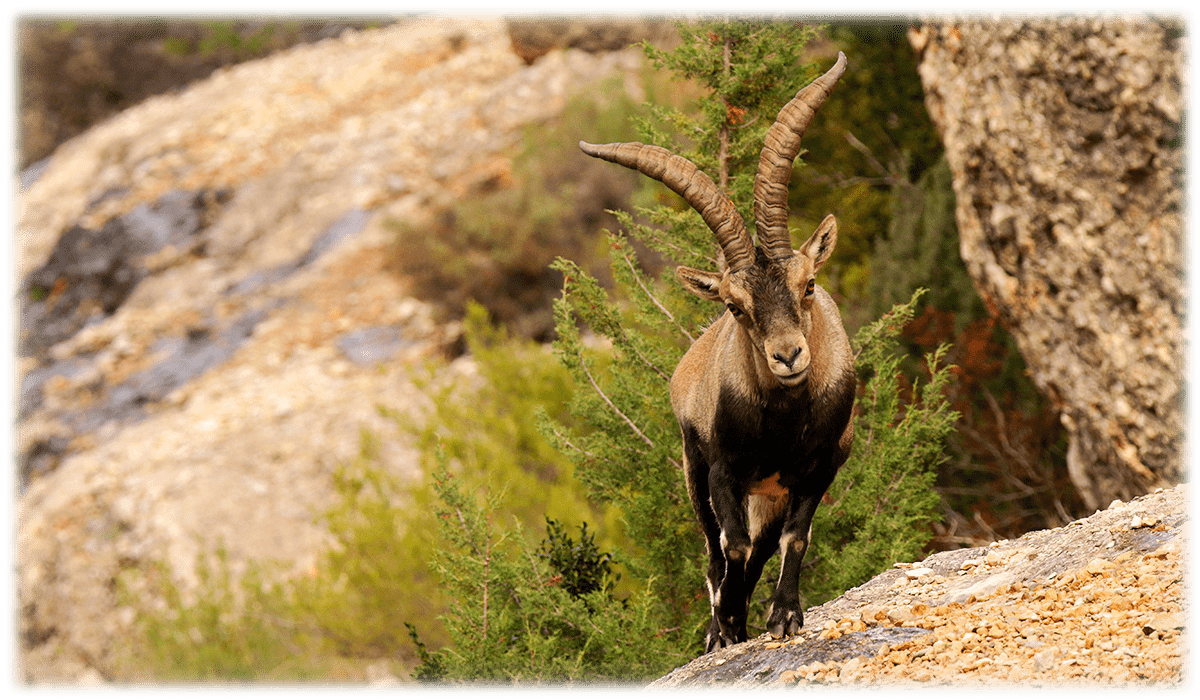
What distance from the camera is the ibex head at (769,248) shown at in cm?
475

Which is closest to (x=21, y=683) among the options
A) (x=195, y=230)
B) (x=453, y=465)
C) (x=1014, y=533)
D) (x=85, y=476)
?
(x=453, y=465)

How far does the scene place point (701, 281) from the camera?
17.9 feet

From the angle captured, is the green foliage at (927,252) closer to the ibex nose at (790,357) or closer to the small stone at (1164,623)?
the small stone at (1164,623)

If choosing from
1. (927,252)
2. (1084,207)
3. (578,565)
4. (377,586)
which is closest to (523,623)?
(578,565)

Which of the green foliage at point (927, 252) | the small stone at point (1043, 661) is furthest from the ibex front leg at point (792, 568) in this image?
the green foliage at point (927, 252)

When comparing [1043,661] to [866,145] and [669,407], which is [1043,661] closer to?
[669,407]

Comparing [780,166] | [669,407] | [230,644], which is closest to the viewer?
[780,166]

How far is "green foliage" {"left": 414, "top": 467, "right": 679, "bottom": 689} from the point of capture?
7402 mm

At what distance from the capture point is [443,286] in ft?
78.0

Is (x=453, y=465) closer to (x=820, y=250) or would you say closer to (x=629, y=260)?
(x=629, y=260)

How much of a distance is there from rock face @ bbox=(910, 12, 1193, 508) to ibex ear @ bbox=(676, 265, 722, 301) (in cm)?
424

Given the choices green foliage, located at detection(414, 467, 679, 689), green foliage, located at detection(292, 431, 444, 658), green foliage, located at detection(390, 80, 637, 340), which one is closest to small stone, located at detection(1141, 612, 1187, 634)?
green foliage, located at detection(414, 467, 679, 689)

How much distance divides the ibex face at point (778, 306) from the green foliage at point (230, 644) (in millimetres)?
9506

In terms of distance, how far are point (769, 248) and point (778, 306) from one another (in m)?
0.42
